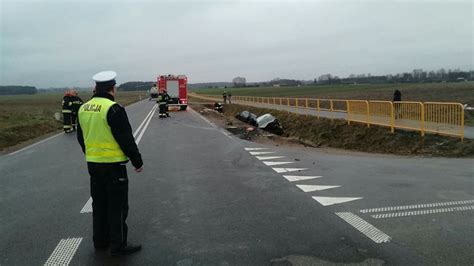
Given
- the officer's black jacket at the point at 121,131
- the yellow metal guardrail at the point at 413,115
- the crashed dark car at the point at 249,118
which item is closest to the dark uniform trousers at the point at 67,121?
the crashed dark car at the point at 249,118

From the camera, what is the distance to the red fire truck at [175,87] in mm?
40781

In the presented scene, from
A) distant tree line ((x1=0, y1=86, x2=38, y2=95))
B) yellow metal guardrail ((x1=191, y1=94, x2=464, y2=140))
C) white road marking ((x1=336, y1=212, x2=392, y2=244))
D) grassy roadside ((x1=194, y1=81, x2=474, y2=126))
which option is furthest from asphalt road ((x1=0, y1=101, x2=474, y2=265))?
distant tree line ((x1=0, y1=86, x2=38, y2=95))

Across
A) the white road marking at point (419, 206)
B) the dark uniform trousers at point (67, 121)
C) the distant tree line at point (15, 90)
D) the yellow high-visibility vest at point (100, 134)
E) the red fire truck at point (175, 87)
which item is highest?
the distant tree line at point (15, 90)

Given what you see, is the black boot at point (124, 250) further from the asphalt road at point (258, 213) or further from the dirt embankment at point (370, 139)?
the dirt embankment at point (370, 139)

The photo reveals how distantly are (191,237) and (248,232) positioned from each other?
685 mm

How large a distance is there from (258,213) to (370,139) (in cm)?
1097

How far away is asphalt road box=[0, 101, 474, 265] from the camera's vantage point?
4.54 metres

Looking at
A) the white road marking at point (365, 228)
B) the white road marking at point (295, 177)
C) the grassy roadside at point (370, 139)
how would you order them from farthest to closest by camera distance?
the grassy roadside at point (370, 139) → the white road marking at point (295, 177) → the white road marking at point (365, 228)

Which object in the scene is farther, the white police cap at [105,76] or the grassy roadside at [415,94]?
the grassy roadside at [415,94]

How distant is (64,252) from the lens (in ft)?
15.4

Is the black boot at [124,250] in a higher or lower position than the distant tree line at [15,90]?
lower

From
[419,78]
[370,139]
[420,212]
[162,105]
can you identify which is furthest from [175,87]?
[419,78]

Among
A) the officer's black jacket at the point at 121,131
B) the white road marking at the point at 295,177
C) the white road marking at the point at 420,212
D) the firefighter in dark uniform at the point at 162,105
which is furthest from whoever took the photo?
the firefighter in dark uniform at the point at 162,105

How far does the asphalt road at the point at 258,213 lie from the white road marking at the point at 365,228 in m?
0.01
